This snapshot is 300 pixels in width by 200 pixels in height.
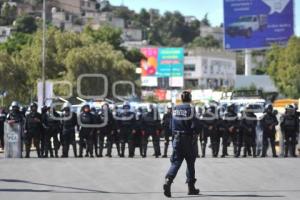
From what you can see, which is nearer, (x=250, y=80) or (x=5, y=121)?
(x=5, y=121)

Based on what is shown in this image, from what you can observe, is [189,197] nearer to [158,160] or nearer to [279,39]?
[158,160]

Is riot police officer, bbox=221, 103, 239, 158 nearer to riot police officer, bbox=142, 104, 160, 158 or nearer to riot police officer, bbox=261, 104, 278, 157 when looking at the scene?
riot police officer, bbox=261, 104, 278, 157

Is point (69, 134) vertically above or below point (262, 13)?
below

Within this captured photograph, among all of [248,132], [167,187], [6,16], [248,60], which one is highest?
[6,16]

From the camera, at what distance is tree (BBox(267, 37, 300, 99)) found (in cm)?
7094

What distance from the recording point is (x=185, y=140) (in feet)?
46.7

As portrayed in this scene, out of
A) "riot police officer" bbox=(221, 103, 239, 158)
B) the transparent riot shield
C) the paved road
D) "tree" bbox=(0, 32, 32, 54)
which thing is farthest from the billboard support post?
the paved road

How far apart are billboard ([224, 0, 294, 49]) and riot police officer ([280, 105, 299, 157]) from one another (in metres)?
40.9

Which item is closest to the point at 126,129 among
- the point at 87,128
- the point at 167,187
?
the point at 87,128

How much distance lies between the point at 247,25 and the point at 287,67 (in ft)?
30.6

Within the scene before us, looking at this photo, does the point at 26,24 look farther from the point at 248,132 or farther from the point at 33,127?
the point at 248,132

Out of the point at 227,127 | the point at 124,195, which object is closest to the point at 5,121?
the point at 227,127

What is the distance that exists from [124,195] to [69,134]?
1055cm

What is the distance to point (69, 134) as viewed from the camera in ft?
80.7
